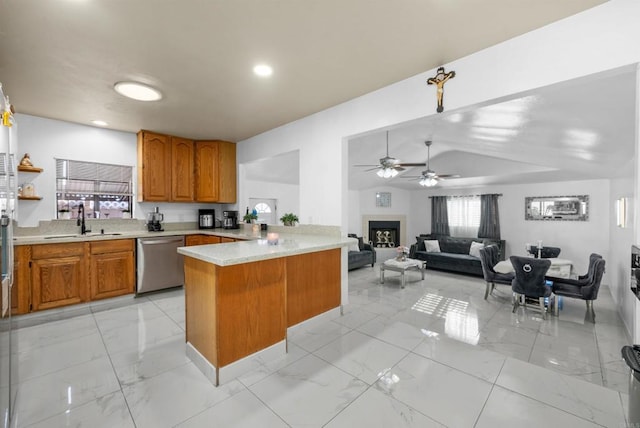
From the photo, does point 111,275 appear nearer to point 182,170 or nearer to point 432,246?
point 182,170

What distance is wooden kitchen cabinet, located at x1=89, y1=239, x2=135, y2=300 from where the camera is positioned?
3.44 metres

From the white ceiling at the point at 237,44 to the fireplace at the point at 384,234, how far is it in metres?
5.66

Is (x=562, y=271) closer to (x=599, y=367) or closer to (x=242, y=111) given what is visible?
(x=599, y=367)

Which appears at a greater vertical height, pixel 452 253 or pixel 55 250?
pixel 55 250

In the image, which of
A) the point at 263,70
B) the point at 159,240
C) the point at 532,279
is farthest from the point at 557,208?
the point at 159,240

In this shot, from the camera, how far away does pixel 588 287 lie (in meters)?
3.27

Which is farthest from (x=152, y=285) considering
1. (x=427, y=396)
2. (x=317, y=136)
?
(x=427, y=396)

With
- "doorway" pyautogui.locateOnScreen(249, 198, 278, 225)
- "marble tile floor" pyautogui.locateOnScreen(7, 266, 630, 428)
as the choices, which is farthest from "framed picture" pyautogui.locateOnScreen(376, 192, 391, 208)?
"marble tile floor" pyautogui.locateOnScreen(7, 266, 630, 428)

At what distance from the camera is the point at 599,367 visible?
217 cm

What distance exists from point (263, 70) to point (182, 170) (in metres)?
2.81

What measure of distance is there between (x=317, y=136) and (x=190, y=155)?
248 cm

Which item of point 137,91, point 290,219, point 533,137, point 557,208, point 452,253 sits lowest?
point 452,253

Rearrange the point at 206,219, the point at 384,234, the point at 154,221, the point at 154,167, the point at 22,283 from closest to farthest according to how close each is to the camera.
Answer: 1. the point at 22,283
2. the point at 154,167
3. the point at 154,221
4. the point at 206,219
5. the point at 384,234

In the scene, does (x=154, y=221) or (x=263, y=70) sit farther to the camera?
(x=154, y=221)
